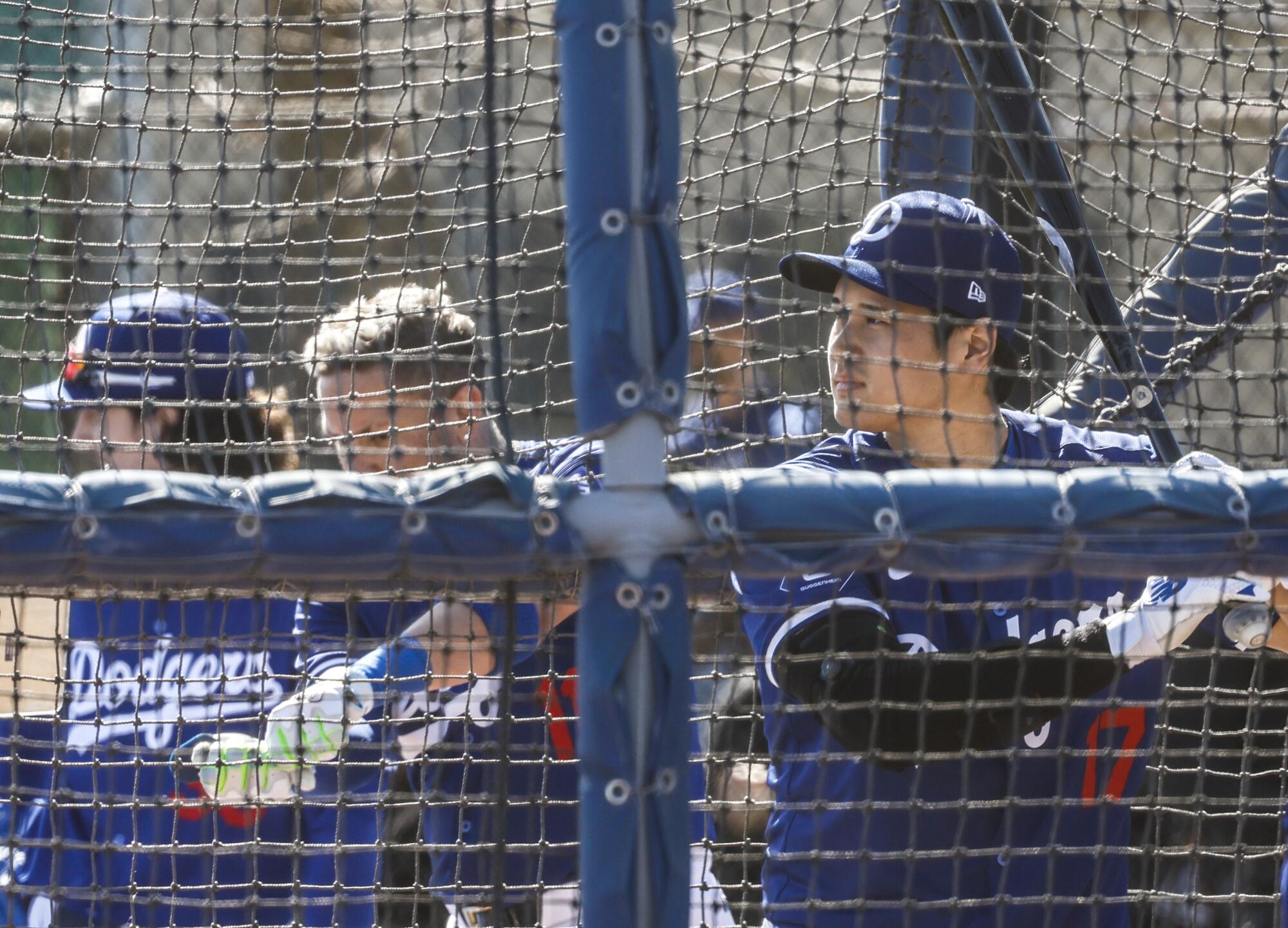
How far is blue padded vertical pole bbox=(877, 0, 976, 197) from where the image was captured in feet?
8.60

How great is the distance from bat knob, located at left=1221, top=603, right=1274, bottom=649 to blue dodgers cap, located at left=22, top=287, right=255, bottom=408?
1.44m

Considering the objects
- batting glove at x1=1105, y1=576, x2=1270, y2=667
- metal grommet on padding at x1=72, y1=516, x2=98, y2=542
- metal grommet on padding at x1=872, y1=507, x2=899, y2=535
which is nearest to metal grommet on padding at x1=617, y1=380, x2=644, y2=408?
metal grommet on padding at x1=872, y1=507, x2=899, y2=535

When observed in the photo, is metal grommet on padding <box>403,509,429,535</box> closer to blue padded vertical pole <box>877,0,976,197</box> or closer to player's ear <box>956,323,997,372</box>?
player's ear <box>956,323,997,372</box>

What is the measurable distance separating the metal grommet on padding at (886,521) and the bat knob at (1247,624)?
0.78m

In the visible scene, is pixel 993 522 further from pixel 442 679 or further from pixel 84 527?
pixel 442 679

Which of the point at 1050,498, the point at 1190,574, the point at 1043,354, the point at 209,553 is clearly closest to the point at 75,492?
the point at 209,553

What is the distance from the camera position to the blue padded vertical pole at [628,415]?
116cm

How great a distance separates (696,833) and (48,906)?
43.9 inches

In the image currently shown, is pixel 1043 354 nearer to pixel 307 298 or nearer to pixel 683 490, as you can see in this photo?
pixel 307 298

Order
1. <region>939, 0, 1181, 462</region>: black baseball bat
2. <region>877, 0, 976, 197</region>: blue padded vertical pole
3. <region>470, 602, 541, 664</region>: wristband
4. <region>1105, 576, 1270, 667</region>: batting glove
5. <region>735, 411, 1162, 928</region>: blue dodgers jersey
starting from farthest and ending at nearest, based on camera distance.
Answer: <region>877, 0, 976, 197</region>: blue padded vertical pole → <region>939, 0, 1181, 462</region>: black baseball bat → <region>470, 602, 541, 664</region>: wristband → <region>735, 411, 1162, 928</region>: blue dodgers jersey → <region>1105, 576, 1270, 667</region>: batting glove

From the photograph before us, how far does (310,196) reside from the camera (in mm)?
6320

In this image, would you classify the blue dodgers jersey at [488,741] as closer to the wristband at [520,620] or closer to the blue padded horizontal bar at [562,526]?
the wristband at [520,620]

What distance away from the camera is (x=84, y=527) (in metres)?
1.15

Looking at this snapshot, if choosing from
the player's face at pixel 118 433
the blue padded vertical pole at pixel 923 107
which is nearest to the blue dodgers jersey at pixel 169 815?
the player's face at pixel 118 433
